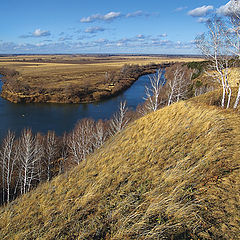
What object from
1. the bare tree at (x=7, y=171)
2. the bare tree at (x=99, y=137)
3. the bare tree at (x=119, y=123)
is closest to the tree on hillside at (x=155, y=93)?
the bare tree at (x=119, y=123)

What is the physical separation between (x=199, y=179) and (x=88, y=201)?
9.16 ft

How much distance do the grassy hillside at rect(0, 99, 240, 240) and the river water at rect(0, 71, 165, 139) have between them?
24101 mm

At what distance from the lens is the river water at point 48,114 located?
30.2 metres

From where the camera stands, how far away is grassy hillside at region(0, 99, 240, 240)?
3215mm

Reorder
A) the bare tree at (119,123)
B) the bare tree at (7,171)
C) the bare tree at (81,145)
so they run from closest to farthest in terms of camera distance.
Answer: the bare tree at (7,171), the bare tree at (119,123), the bare tree at (81,145)

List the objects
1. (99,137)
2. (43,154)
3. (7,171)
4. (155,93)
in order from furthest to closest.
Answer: (43,154) → (99,137) → (7,171) → (155,93)

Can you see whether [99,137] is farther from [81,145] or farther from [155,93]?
[155,93]

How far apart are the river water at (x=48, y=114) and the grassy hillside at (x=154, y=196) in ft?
79.1

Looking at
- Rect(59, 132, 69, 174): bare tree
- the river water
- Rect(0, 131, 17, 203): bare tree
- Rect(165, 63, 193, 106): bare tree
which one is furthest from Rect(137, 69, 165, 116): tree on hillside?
the river water

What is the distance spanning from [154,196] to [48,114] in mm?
38009

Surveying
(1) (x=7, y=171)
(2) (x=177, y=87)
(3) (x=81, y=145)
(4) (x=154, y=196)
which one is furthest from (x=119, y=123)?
(2) (x=177, y=87)

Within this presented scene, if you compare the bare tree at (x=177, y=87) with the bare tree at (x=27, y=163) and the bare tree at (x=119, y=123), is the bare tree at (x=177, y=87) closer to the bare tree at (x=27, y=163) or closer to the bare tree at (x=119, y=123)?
the bare tree at (x=119, y=123)

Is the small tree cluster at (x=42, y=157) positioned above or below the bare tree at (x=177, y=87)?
below

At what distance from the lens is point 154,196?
13.0ft
